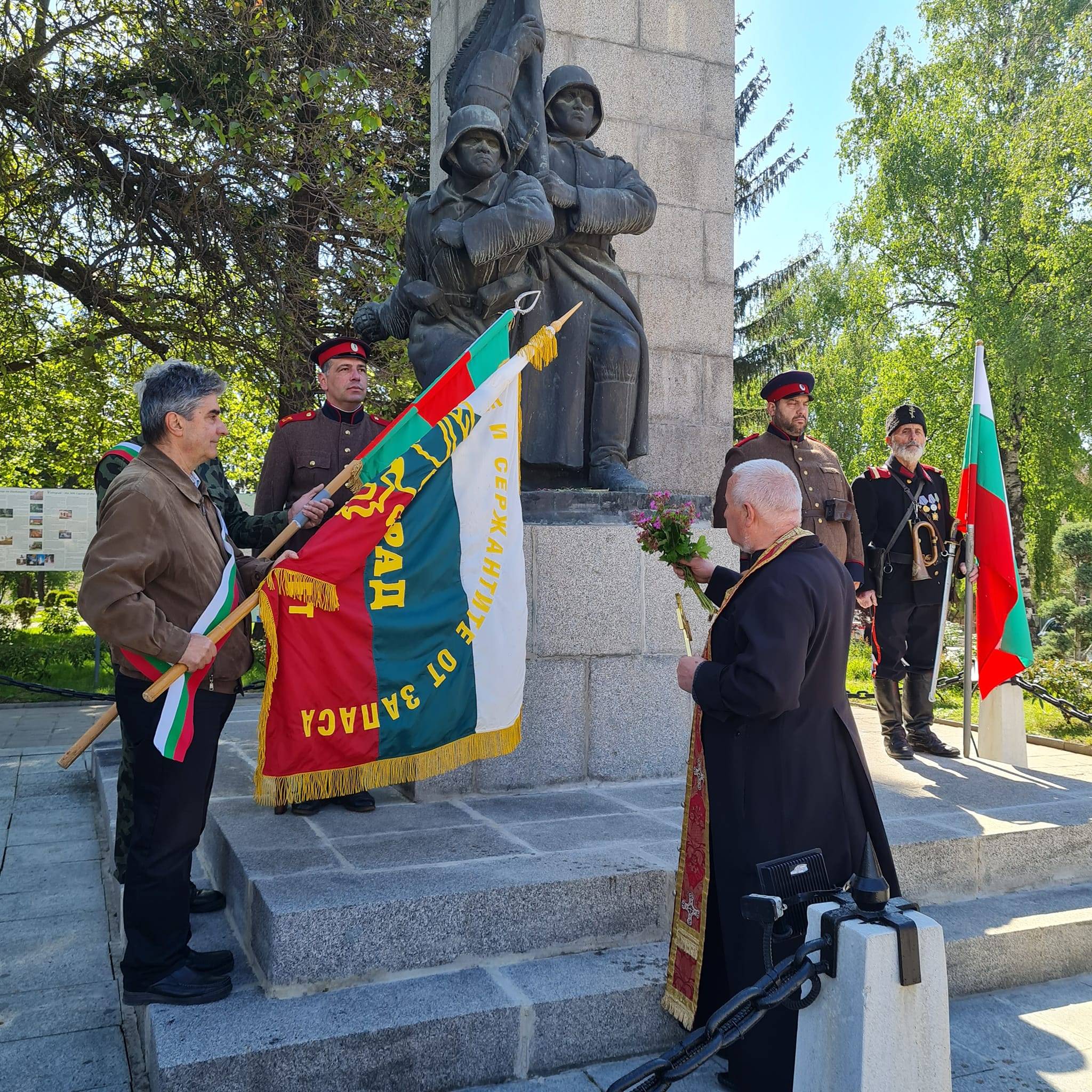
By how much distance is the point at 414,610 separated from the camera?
154 inches

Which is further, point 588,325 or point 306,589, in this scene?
point 588,325

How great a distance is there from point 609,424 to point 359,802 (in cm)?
229

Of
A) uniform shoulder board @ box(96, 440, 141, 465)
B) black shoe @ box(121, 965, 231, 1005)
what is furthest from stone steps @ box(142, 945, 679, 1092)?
uniform shoulder board @ box(96, 440, 141, 465)

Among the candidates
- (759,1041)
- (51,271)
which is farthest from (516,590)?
(51,271)

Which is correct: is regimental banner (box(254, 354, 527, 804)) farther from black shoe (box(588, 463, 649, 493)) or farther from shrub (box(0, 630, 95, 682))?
shrub (box(0, 630, 95, 682))

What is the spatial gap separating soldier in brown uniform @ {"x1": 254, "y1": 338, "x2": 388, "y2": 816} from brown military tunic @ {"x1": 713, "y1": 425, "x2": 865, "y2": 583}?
1.91m

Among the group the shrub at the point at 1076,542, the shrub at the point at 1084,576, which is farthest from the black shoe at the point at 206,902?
the shrub at the point at 1076,542

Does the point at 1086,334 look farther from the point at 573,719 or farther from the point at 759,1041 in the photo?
the point at 759,1041

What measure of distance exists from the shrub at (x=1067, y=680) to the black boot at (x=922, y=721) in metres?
2.56

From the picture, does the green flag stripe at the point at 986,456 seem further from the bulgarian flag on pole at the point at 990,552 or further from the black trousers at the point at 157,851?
the black trousers at the point at 157,851

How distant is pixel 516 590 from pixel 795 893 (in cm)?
198

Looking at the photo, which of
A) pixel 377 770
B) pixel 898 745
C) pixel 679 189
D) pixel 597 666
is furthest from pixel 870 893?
pixel 679 189

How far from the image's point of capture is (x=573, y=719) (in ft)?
15.7

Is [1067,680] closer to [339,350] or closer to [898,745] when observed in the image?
[898,745]
